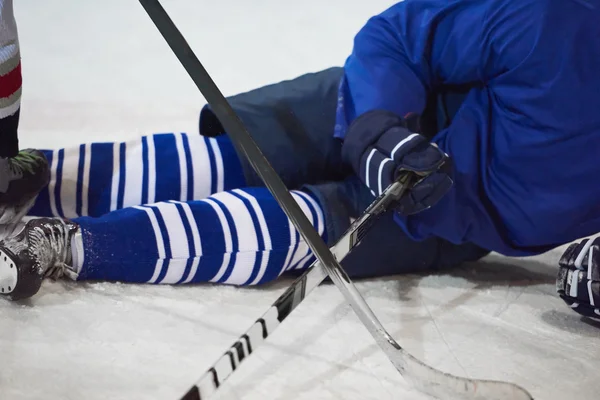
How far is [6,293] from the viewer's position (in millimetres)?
513

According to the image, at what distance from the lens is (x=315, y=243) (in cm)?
51

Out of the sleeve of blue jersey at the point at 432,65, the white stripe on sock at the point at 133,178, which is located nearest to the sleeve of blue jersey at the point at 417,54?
the sleeve of blue jersey at the point at 432,65

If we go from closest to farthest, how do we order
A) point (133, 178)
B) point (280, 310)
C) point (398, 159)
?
point (280, 310)
point (398, 159)
point (133, 178)

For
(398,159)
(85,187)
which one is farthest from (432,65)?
(85,187)

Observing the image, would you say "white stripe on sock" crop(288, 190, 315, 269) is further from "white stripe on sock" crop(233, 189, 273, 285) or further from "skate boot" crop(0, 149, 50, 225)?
"skate boot" crop(0, 149, 50, 225)

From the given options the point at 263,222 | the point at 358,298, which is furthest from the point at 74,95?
the point at 358,298

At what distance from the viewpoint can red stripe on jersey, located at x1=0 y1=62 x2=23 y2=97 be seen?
54 centimetres

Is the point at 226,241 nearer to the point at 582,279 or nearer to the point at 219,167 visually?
the point at 219,167

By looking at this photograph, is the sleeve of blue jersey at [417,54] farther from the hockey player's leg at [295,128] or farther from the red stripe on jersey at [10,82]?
the red stripe on jersey at [10,82]

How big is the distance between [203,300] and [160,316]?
0.05 meters

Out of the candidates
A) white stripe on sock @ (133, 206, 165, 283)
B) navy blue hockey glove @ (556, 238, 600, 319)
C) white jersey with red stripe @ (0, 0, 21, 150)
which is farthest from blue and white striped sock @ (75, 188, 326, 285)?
navy blue hockey glove @ (556, 238, 600, 319)

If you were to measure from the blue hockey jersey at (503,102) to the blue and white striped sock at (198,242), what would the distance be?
0.12m

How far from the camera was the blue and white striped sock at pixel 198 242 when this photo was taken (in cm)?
58

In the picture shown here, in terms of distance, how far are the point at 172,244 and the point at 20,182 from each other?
0.45 feet
